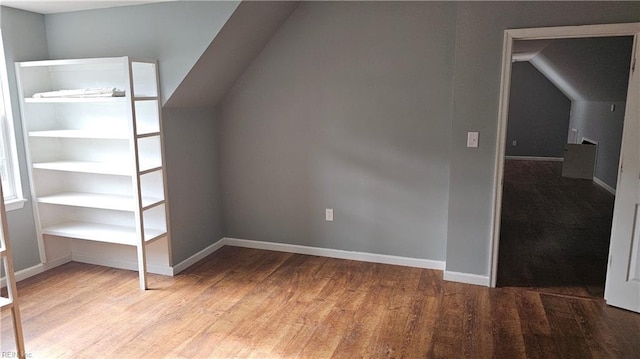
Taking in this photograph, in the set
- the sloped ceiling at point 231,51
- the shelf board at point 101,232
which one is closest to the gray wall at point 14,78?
the shelf board at point 101,232

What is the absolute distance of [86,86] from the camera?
11.7 ft

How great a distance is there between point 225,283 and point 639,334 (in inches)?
110

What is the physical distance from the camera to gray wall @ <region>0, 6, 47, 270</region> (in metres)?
3.26

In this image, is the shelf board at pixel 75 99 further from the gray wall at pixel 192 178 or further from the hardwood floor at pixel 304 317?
the hardwood floor at pixel 304 317

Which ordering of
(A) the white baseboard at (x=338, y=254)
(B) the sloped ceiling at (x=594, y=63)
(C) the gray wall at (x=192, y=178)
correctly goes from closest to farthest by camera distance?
(C) the gray wall at (x=192, y=178)
(A) the white baseboard at (x=338, y=254)
(B) the sloped ceiling at (x=594, y=63)

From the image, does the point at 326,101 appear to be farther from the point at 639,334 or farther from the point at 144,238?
the point at 639,334

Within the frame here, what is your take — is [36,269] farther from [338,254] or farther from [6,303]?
[338,254]

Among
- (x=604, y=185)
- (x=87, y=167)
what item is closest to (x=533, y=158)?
(x=604, y=185)

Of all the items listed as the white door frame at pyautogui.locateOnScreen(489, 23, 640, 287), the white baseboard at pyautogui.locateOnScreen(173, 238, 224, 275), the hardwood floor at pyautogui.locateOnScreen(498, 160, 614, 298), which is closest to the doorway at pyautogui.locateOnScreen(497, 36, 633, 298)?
the hardwood floor at pyautogui.locateOnScreen(498, 160, 614, 298)

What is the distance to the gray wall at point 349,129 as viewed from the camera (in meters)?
3.39

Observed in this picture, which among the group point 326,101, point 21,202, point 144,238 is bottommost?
point 144,238

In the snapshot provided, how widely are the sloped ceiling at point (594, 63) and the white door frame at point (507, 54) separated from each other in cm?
172

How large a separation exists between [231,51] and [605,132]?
20.4 ft

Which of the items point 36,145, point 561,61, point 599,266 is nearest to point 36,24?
point 36,145
